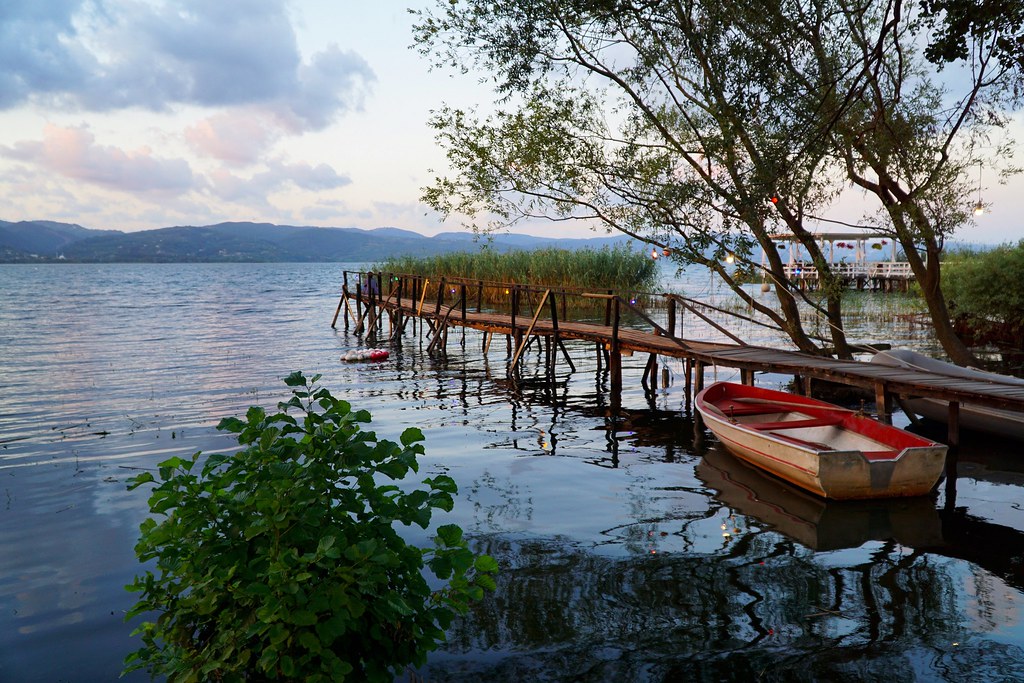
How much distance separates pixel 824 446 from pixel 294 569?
7.48 m

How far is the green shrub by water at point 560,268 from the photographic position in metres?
33.5

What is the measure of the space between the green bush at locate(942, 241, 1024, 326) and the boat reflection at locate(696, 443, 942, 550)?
1484 cm

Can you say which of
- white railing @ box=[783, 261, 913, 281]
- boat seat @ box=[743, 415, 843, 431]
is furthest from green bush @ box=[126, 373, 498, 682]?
white railing @ box=[783, 261, 913, 281]

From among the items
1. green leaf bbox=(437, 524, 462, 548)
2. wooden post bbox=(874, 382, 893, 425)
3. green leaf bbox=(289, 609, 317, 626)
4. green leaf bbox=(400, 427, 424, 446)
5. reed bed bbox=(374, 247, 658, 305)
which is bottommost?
wooden post bbox=(874, 382, 893, 425)

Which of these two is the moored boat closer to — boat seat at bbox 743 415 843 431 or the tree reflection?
boat seat at bbox 743 415 843 431

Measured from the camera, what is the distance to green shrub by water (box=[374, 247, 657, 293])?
33469 mm

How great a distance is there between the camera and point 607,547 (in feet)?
23.7

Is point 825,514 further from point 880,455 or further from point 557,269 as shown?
point 557,269

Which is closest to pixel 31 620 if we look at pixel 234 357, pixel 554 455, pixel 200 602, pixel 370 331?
pixel 200 602

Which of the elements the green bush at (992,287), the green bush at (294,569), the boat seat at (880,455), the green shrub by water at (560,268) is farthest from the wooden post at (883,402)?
the green shrub by water at (560,268)

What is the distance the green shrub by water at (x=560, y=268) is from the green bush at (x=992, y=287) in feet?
43.2

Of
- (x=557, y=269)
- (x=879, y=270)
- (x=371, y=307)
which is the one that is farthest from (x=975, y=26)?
(x=879, y=270)

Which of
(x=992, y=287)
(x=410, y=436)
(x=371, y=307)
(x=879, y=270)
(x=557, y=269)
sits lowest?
(x=371, y=307)

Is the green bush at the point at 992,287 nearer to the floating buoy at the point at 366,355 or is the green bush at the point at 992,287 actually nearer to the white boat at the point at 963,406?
the white boat at the point at 963,406
